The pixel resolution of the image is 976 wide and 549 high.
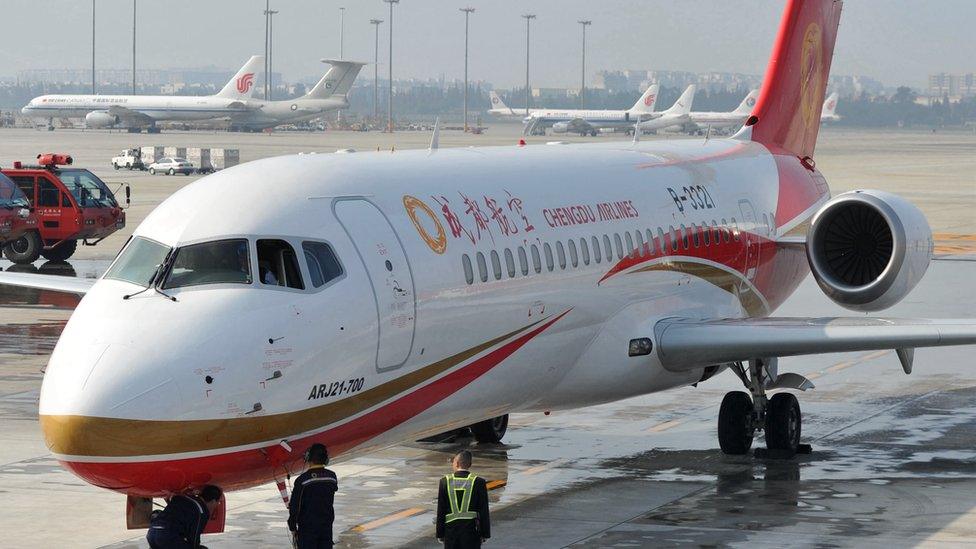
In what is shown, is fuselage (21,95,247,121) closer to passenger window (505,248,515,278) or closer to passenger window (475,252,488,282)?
passenger window (505,248,515,278)

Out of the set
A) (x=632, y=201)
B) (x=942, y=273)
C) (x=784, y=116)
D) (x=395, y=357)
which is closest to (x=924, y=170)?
(x=942, y=273)

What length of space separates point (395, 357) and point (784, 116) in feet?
40.2

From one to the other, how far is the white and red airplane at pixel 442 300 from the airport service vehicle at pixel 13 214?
19825mm

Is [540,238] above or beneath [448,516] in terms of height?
above

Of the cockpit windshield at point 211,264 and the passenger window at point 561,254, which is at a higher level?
the cockpit windshield at point 211,264

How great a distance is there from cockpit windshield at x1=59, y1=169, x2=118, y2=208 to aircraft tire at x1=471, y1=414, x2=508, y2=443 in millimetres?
24793

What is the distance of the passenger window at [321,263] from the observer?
489 inches

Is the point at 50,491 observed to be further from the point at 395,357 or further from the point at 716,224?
the point at 716,224

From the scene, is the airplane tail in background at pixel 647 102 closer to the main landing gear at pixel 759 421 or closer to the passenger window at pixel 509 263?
the main landing gear at pixel 759 421

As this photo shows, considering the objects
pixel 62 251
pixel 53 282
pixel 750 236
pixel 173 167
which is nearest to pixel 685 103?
pixel 173 167

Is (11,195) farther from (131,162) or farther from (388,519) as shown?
(131,162)

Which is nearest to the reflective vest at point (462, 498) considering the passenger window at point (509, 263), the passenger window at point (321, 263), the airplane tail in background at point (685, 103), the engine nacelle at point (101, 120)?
the passenger window at point (321, 263)

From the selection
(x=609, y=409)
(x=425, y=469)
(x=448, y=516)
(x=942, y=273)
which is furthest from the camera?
(x=942, y=273)

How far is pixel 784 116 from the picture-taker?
2386cm
